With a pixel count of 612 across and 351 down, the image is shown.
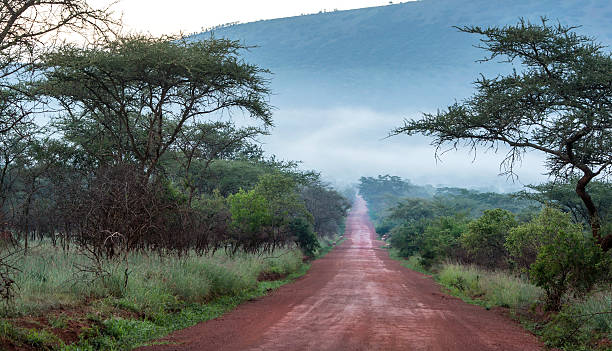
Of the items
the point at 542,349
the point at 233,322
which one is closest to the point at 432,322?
the point at 542,349

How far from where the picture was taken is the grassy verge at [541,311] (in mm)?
9273

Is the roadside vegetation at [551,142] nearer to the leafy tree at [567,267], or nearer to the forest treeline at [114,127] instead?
the leafy tree at [567,267]

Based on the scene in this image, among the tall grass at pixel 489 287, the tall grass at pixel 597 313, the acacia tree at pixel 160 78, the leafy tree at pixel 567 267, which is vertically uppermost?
the acacia tree at pixel 160 78

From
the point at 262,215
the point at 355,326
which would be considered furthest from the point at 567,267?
the point at 262,215

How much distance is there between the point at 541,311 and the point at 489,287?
13.1 feet

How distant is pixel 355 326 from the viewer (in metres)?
10.4

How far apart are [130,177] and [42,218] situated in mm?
8436

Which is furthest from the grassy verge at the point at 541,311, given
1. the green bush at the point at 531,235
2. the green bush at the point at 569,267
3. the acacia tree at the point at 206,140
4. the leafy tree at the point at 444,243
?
the acacia tree at the point at 206,140

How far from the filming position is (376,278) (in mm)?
22438

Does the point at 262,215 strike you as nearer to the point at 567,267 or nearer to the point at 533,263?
the point at 533,263

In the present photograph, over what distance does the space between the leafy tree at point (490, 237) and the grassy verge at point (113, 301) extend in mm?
Result: 10716

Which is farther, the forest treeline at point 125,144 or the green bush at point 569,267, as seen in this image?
the forest treeline at point 125,144

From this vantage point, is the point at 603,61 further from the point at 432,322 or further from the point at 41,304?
the point at 41,304

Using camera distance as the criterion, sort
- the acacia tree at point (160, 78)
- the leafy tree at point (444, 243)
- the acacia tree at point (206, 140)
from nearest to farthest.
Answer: the acacia tree at point (160, 78)
the acacia tree at point (206, 140)
the leafy tree at point (444, 243)
